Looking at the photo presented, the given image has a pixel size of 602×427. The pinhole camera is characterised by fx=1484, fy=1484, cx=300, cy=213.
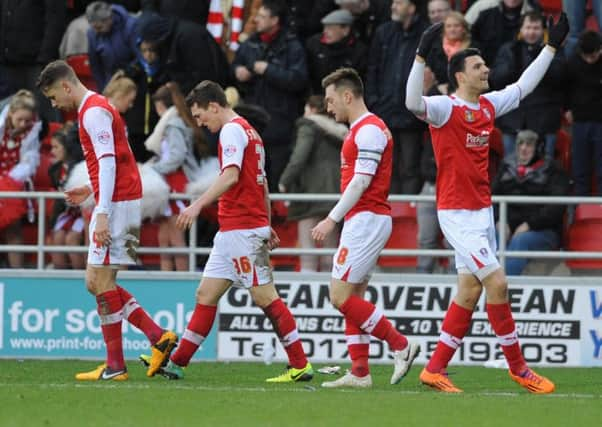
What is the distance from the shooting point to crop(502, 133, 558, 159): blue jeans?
14961 millimetres

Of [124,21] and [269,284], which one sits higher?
[124,21]

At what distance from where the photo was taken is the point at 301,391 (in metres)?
10.4

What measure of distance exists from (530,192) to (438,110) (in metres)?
4.33

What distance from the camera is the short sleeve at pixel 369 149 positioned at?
10422 mm

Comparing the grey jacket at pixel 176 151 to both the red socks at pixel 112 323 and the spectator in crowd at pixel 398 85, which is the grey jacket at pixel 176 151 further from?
the red socks at pixel 112 323

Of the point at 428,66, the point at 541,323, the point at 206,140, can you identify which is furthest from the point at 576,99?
the point at 206,140

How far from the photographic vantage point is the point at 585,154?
49.0 feet

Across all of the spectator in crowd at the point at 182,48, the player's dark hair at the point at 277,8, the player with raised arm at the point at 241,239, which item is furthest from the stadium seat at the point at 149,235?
the player with raised arm at the point at 241,239

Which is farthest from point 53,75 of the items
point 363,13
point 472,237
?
point 363,13

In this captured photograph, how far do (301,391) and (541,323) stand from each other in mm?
4004

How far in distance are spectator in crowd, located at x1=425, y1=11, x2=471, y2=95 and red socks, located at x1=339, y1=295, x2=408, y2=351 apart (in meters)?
4.48

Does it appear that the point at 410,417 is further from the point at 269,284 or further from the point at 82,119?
the point at 82,119

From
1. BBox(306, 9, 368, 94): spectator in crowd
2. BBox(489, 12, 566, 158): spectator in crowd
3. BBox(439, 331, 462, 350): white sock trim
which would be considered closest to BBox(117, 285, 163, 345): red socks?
BBox(439, 331, 462, 350): white sock trim

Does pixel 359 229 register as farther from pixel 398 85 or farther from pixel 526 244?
pixel 398 85
